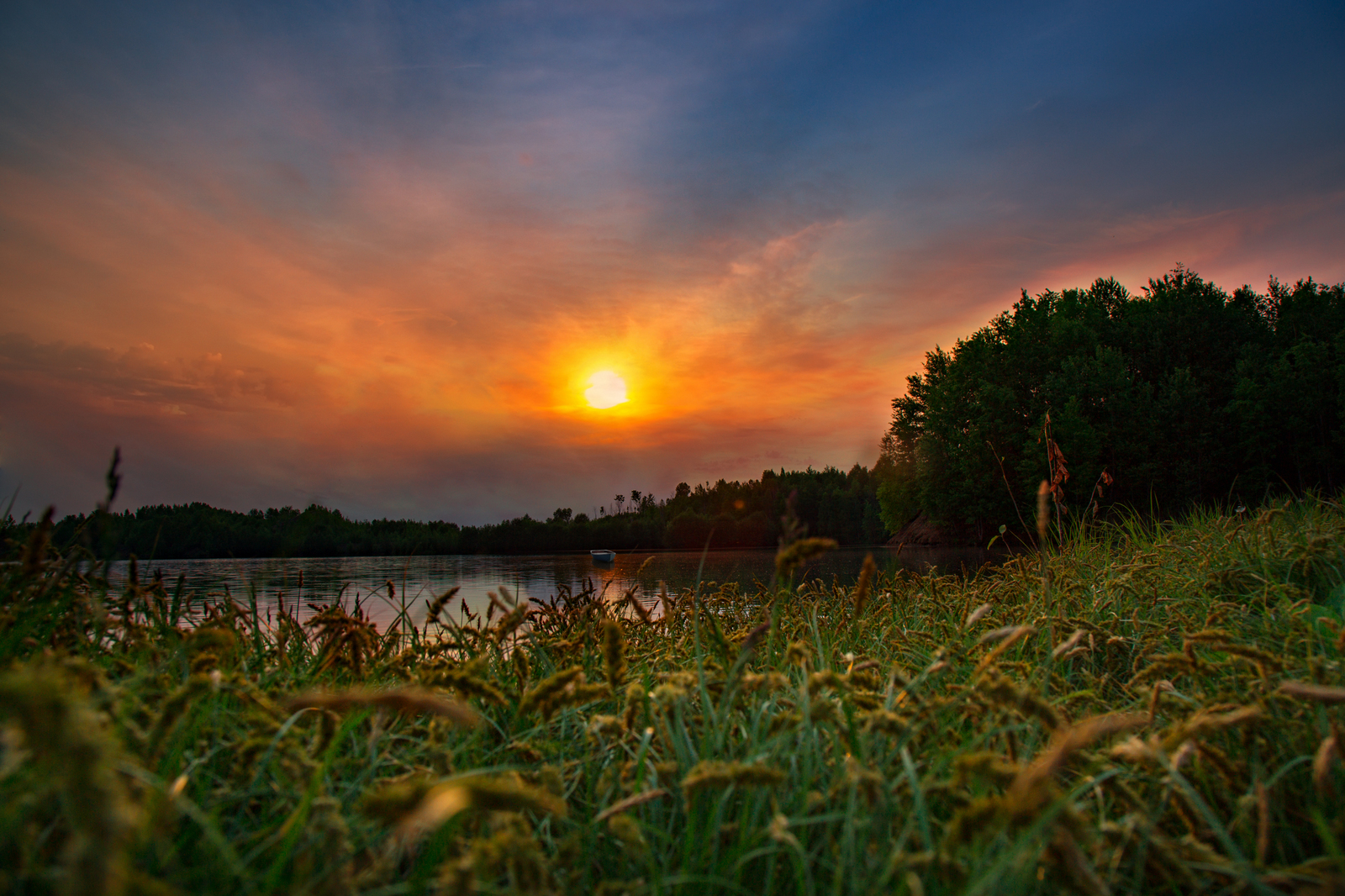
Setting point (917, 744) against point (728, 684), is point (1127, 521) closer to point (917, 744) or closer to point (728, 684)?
point (917, 744)

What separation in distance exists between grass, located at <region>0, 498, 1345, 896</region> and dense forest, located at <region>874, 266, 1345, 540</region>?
37.6 m

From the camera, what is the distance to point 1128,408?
39875 mm

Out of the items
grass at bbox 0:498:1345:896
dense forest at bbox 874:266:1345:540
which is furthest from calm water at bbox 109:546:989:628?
dense forest at bbox 874:266:1345:540

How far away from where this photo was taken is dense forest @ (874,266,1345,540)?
3822 centimetres

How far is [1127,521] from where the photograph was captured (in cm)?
875

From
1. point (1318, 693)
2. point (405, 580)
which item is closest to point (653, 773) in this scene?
point (1318, 693)

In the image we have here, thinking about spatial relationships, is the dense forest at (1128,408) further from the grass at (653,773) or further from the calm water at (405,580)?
the grass at (653,773)

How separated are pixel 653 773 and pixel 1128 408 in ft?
157

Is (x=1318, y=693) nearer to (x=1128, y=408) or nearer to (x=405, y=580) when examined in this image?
(x=405, y=580)

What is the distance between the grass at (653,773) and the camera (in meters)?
1.09

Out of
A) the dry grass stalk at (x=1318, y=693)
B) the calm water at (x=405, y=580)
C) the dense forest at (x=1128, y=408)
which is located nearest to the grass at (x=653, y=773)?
the dry grass stalk at (x=1318, y=693)

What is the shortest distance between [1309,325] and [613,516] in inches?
2812

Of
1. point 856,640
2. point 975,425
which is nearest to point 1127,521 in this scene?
point 856,640

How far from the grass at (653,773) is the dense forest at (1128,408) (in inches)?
1480
